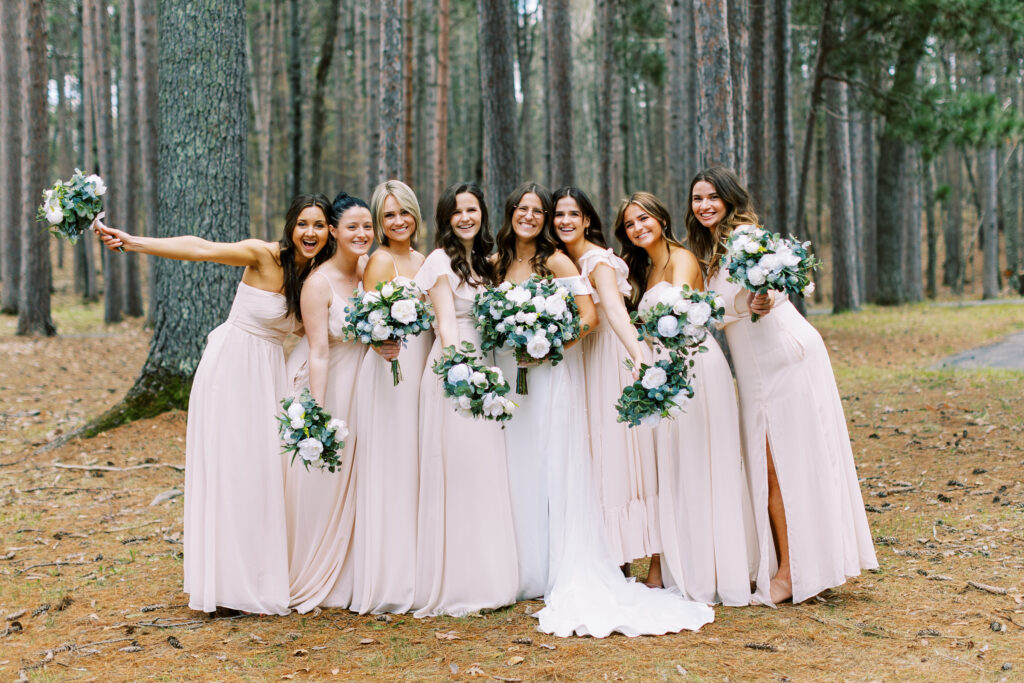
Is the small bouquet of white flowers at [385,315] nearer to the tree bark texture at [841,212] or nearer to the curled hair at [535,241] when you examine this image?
the curled hair at [535,241]

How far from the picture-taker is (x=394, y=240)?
5.22 m

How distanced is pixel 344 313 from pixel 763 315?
8.20 ft

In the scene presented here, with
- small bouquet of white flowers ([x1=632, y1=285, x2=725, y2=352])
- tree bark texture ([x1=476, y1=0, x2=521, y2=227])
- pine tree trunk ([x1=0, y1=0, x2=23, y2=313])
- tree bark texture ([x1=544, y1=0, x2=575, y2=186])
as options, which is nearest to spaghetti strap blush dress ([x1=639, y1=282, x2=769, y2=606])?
small bouquet of white flowers ([x1=632, y1=285, x2=725, y2=352])

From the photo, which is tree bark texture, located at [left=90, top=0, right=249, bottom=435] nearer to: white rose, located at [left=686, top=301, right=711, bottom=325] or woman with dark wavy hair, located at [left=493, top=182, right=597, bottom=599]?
woman with dark wavy hair, located at [left=493, top=182, right=597, bottom=599]

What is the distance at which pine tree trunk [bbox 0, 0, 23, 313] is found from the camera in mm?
17891

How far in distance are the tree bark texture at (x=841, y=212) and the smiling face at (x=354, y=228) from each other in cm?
1850

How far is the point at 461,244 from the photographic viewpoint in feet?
16.9

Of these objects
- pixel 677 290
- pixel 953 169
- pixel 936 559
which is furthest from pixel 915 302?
pixel 677 290

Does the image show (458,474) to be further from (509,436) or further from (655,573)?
(655,573)

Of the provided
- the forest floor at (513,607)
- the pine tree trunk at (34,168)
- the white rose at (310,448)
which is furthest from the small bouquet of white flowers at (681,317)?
the pine tree trunk at (34,168)

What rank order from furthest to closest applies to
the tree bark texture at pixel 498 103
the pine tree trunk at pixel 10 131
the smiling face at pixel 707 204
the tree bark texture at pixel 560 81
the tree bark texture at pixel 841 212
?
the tree bark texture at pixel 841 212 → the pine tree trunk at pixel 10 131 → the tree bark texture at pixel 560 81 → the tree bark texture at pixel 498 103 → the smiling face at pixel 707 204

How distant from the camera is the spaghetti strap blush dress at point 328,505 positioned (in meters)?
5.13

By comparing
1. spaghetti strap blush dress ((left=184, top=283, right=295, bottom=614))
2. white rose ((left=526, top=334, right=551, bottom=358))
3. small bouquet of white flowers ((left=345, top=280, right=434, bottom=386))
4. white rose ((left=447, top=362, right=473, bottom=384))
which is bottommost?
spaghetti strap blush dress ((left=184, top=283, right=295, bottom=614))

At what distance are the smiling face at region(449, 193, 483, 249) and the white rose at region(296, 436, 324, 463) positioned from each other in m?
1.55
